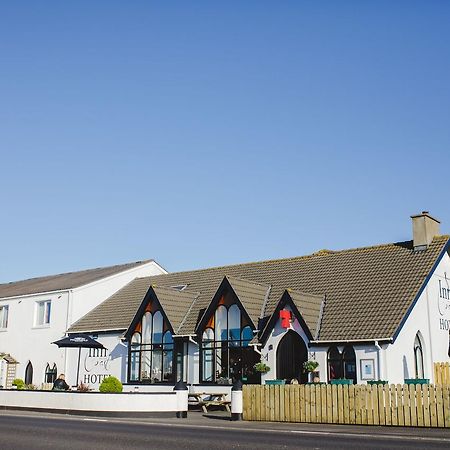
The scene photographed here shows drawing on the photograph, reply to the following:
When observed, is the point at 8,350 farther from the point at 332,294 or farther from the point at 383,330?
the point at 383,330

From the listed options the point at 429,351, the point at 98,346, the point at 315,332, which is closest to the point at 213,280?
the point at 98,346

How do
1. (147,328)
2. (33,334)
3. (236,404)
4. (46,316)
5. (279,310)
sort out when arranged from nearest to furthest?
(236,404)
(279,310)
(147,328)
(33,334)
(46,316)

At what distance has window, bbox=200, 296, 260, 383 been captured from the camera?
31.2 meters

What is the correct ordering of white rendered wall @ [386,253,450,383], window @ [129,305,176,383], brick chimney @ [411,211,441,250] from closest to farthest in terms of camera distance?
white rendered wall @ [386,253,450,383] → brick chimney @ [411,211,441,250] → window @ [129,305,176,383]

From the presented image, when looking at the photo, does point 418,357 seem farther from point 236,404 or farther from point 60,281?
point 60,281

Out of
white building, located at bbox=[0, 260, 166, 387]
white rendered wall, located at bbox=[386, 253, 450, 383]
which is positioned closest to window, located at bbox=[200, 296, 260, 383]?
white rendered wall, located at bbox=[386, 253, 450, 383]

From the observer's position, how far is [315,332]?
29.1 meters

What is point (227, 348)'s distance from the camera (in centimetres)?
3194

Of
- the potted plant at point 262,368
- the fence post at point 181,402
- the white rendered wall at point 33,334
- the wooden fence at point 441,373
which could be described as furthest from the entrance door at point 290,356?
the white rendered wall at point 33,334

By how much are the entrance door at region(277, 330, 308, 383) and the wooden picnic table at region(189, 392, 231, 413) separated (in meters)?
2.71

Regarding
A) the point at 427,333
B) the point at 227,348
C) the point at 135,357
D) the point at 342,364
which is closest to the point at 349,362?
the point at 342,364

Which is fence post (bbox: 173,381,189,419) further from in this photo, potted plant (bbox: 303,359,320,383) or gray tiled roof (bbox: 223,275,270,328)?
gray tiled roof (bbox: 223,275,270,328)

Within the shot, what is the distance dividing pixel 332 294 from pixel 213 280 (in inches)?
346

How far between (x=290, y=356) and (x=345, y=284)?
458cm
